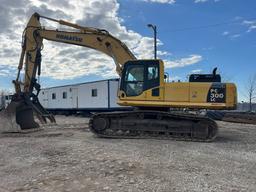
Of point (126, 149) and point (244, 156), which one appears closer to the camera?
point (244, 156)

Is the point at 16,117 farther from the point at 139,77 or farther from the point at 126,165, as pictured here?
the point at 126,165

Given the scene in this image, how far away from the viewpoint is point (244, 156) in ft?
35.0

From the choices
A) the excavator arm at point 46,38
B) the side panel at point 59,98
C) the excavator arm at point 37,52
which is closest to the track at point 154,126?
the excavator arm at point 37,52

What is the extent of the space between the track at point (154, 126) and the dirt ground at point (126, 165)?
77cm

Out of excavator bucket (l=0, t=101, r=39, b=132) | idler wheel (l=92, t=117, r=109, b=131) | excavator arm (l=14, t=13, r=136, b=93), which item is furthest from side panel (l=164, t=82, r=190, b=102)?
excavator bucket (l=0, t=101, r=39, b=132)

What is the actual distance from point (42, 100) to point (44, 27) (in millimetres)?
25571

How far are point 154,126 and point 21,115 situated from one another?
21.0ft

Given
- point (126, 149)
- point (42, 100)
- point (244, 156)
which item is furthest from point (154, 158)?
point (42, 100)

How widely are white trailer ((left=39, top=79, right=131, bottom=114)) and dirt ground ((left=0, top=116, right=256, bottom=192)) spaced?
577 inches

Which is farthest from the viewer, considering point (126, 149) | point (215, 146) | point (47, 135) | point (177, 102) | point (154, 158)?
point (47, 135)

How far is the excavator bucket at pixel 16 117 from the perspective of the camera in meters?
16.8

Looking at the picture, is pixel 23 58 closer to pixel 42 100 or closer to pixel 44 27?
pixel 44 27

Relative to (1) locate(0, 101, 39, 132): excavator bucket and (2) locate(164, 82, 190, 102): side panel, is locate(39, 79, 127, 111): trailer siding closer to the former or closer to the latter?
(1) locate(0, 101, 39, 132): excavator bucket

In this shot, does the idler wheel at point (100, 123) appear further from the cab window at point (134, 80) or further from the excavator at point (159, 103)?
the cab window at point (134, 80)
